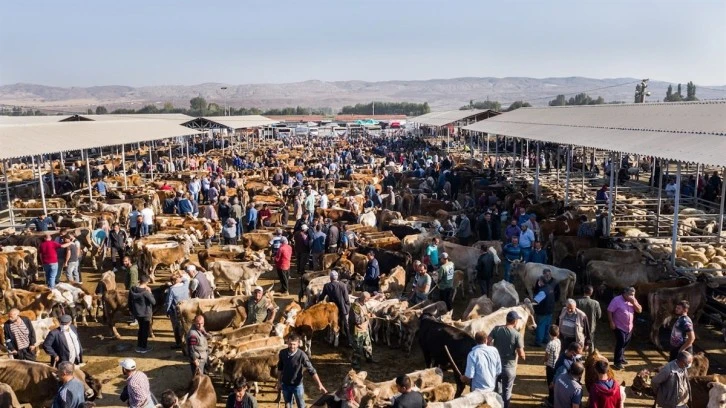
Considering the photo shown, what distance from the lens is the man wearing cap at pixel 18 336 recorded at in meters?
8.73

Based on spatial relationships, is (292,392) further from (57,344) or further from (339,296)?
(57,344)

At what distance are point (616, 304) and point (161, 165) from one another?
95.4 feet

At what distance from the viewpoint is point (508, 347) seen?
7.82 m

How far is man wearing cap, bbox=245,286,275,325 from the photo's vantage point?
33.7ft

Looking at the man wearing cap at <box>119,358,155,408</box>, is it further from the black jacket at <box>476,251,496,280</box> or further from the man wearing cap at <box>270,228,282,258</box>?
the black jacket at <box>476,251,496,280</box>

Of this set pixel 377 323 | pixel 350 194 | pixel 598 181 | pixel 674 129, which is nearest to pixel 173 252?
pixel 377 323

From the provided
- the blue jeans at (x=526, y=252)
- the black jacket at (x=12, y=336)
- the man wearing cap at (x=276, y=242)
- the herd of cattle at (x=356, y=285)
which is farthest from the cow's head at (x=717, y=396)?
the black jacket at (x=12, y=336)

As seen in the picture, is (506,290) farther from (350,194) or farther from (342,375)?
(350,194)

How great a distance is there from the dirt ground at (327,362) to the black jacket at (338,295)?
793 mm

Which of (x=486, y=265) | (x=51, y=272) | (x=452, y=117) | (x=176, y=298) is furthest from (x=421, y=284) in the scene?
(x=452, y=117)

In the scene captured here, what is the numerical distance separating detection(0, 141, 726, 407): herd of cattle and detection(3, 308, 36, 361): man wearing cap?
685 millimetres

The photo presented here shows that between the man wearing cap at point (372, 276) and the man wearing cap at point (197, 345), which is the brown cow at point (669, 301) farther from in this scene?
the man wearing cap at point (197, 345)

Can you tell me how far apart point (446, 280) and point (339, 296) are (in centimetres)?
240

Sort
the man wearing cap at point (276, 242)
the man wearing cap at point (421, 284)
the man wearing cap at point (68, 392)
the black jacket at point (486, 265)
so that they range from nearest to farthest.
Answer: the man wearing cap at point (68, 392), the man wearing cap at point (421, 284), the black jacket at point (486, 265), the man wearing cap at point (276, 242)
